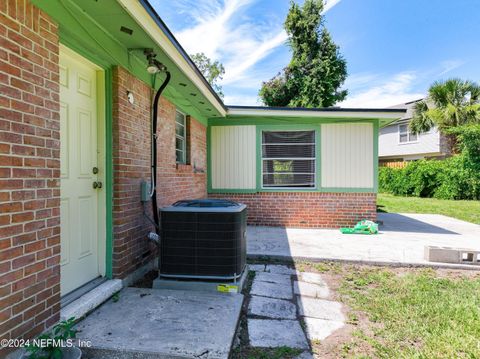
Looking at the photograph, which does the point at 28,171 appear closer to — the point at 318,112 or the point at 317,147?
the point at 318,112

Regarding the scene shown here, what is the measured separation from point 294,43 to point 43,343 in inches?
689

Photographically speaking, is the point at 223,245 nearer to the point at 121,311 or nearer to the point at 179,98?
the point at 121,311

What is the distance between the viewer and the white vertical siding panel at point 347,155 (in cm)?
686

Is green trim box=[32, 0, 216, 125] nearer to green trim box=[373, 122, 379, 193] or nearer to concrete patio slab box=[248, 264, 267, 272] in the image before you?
concrete patio slab box=[248, 264, 267, 272]

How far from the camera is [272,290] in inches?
134

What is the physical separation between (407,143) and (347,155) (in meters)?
16.3

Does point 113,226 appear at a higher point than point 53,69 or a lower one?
lower

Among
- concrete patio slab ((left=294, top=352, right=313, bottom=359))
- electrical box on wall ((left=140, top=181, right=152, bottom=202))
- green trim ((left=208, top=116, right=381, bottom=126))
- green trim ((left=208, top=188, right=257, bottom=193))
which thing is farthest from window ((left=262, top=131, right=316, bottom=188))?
concrete patio slab ((left=294, top=352, right=313, bottom=359))

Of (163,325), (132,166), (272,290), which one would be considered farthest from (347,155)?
(163,325)

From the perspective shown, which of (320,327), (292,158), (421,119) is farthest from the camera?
(421,119)

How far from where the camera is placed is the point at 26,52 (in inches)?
76.4

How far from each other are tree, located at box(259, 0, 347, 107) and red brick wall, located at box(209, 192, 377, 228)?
33.6 feet

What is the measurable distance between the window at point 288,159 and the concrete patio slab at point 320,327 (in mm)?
4725

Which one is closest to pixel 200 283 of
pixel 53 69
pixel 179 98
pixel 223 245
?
pixel 223 245
